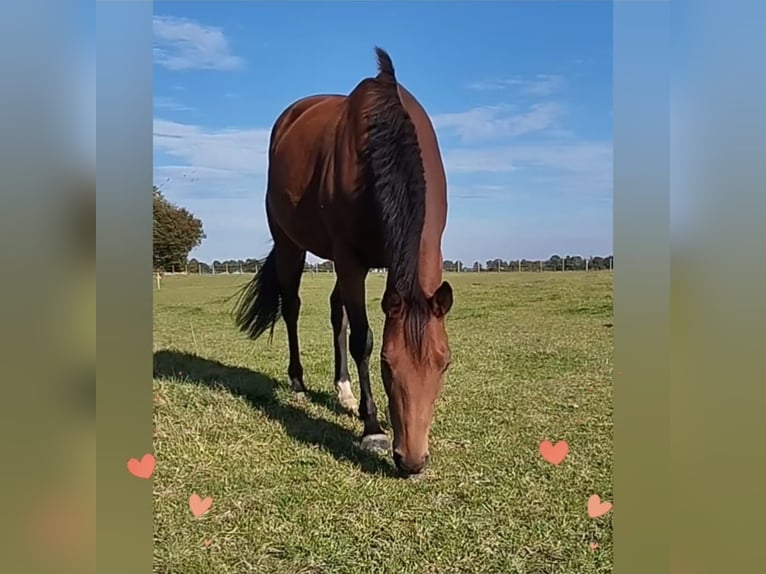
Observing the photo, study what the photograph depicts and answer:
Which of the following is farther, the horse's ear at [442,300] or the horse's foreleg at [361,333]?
the horse's foreleg at [361,333]

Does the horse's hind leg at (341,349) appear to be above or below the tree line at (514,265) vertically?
below

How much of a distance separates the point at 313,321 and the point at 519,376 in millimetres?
941

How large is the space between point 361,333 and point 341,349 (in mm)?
428

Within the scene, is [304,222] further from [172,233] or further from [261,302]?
[172,233]

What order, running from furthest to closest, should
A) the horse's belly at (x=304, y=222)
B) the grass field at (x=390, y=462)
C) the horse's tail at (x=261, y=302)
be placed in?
the horse's tail at (x=261, y=302)
the horse's belly at (x=304, y=222)
the grass field at (x=390, y=462)

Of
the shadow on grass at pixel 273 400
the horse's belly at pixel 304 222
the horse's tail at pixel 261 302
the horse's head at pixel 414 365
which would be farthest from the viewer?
the horse's tail at pixel 261 302

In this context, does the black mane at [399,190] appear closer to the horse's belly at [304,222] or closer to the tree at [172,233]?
the horse's belly at [304,222]

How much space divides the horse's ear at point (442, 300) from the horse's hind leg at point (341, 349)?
2.43 ft

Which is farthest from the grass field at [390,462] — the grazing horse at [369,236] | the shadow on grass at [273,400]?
the grazing horse at [369,236]

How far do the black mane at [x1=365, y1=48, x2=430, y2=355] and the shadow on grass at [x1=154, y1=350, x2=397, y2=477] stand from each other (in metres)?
0.49

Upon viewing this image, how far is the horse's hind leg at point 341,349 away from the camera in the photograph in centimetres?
222
